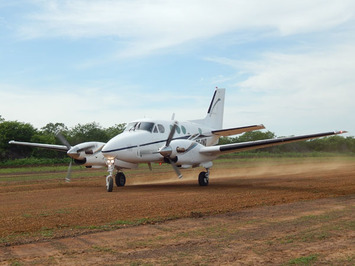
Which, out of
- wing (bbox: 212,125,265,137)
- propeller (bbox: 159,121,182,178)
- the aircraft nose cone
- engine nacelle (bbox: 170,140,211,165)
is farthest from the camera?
wing (bbox: 212,125,265,137)

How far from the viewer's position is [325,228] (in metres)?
8.88

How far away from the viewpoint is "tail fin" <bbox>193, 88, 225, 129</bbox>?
83.8ft

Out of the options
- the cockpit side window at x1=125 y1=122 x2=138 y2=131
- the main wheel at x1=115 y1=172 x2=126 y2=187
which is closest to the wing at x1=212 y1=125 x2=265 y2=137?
the cockpit side window at x1=125 y1=122 x2=138 y2=131

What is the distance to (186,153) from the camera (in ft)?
62.8

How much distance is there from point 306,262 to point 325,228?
2886mm

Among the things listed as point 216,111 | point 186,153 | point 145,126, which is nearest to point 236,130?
point 186,153

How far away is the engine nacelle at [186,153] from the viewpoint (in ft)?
62.0

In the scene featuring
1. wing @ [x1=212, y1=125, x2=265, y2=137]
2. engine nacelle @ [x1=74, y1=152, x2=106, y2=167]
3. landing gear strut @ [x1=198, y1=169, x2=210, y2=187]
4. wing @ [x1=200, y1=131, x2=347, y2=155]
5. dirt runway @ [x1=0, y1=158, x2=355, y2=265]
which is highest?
wing @ [x1=212, y1=125, x2=265, y2=137]

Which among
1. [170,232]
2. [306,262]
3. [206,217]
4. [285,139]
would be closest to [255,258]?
[306,262]

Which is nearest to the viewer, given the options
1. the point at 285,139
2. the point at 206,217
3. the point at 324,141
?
the point at 206,217

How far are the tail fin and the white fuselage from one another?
386 cm

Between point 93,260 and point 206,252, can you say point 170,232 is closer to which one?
point 206,252

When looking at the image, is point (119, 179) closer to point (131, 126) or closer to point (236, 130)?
point (131, 126)

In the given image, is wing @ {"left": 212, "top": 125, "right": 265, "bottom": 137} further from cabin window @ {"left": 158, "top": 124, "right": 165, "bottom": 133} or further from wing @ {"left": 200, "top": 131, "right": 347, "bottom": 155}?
cabin window @ {"left": 158, "top": 124, "right": 165, "bottom": 133}
